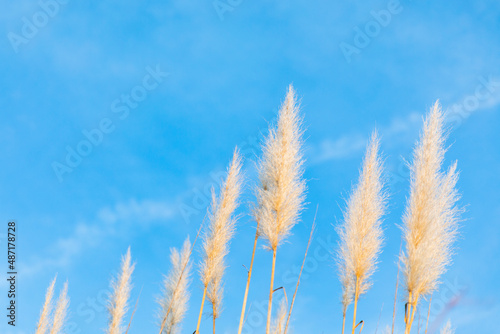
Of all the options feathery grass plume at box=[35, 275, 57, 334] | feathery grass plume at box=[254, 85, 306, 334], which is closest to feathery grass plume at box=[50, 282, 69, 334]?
feathery grass plume at box=[35, 275, 57, 334]

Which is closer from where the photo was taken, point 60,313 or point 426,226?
point 426,226

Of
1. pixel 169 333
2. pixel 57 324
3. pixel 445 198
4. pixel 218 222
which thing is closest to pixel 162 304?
pixel 169 333

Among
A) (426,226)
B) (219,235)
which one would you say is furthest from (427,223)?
(219,235)

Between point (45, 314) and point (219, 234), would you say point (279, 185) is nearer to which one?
point (219, 234)

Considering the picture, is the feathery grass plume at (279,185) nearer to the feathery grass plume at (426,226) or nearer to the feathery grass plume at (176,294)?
the feathery grass plume at (426,226)

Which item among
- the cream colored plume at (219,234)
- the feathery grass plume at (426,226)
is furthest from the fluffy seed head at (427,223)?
the cream colored plume at (219,234)

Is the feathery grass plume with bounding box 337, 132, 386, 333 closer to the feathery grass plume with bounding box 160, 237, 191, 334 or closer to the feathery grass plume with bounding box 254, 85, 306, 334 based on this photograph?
the feathery grass plume with bounding box 254, 85, 306, 334

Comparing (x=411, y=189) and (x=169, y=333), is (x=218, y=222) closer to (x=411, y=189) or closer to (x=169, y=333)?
(x=411, y=189)

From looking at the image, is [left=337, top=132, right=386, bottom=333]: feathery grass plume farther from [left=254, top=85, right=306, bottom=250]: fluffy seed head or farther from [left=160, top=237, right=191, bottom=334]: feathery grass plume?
[left=160, top=237, right=191, bottom=334]: feathery grass plume

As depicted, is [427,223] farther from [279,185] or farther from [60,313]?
[60,313]

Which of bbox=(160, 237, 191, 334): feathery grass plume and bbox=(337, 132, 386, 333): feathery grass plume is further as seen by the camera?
bbox=(160, 237, 191, 334): feathery grass plume

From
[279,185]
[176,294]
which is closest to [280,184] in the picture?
[279,185]

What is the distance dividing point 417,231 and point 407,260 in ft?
0.71

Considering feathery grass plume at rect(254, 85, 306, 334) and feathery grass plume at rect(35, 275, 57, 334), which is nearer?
feathery grass plume at rect(254, 85, 306, 334)
